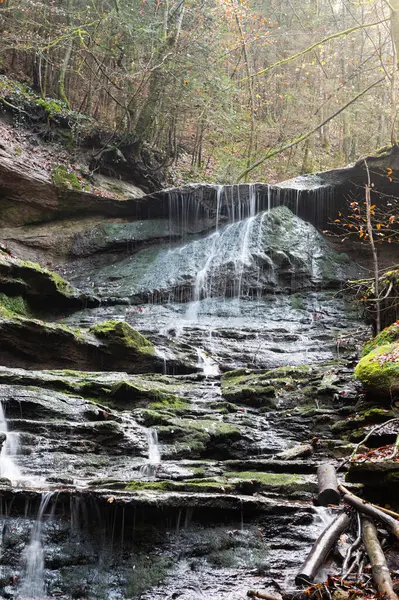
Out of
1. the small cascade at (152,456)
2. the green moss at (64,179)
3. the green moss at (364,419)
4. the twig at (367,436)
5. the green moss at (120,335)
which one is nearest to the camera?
the twig at (367,436)

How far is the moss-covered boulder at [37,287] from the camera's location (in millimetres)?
11508

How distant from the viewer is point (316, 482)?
16.9 feet

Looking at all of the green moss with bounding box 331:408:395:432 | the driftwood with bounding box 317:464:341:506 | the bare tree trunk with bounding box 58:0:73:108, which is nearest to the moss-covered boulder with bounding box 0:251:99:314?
the green moss with bounding box 331:408:395:432

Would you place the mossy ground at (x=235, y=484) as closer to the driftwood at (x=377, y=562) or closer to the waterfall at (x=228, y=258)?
the driftwood at (x=377, y=562)

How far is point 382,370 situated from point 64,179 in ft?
39.0

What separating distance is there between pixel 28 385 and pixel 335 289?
32.4 ft

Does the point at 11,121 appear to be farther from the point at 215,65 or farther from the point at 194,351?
the point at 194,351

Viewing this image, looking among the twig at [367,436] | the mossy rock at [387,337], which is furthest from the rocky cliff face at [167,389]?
the mossy rock at [387,337]

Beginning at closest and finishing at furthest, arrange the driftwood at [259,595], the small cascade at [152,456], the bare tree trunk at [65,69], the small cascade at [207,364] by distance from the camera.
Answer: the driftwood at [259,595] < the small cascade at [152,456] < the small cascade at [207,364] < the bare tree trunk at [65,69]

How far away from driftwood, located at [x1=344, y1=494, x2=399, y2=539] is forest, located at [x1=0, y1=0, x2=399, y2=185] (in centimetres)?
1165

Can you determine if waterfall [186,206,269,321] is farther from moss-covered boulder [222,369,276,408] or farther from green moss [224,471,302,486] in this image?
green moss [224,471,302,486]

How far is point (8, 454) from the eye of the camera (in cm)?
596

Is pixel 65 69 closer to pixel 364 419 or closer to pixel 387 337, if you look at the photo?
→ pixel 387 337

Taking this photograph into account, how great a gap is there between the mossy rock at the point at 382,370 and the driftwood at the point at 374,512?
2608 mm
